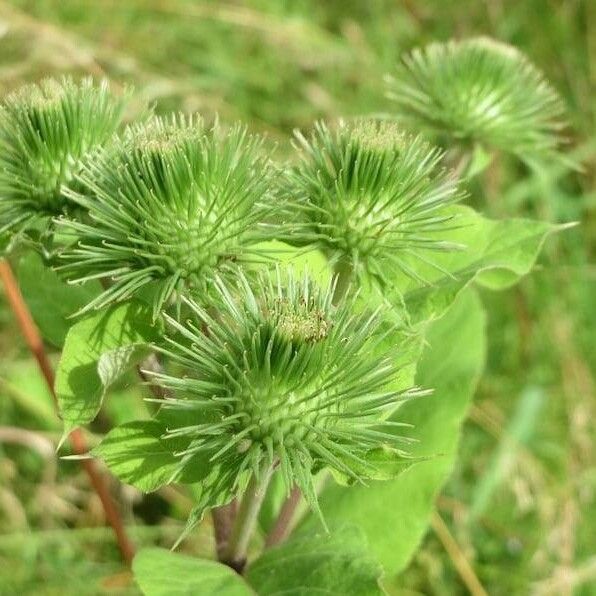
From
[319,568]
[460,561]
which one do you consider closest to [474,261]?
[319,568]

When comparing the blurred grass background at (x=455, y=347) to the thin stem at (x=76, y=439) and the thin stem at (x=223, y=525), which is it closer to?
the thin stem at (x=76, y=439)

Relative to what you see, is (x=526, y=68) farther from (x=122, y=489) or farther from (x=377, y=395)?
(x=122, y=489)

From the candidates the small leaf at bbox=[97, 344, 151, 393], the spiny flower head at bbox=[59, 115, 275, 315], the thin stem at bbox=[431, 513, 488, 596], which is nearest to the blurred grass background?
the thin stem at bbox=[431, 513, 488, 596]

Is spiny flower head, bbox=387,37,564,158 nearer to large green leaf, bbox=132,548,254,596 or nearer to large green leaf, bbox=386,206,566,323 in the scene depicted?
large green leaf, bbox=386,206,566,323

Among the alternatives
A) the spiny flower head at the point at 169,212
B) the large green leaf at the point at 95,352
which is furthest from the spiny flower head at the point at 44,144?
the large green leaf at the point at 95,352

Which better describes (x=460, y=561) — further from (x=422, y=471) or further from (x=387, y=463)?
(x=387, y=463)

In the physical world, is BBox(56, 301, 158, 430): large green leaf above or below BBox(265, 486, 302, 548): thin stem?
above

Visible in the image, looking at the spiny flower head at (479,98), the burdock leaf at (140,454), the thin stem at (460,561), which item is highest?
the spiny flower head at (479,98)
